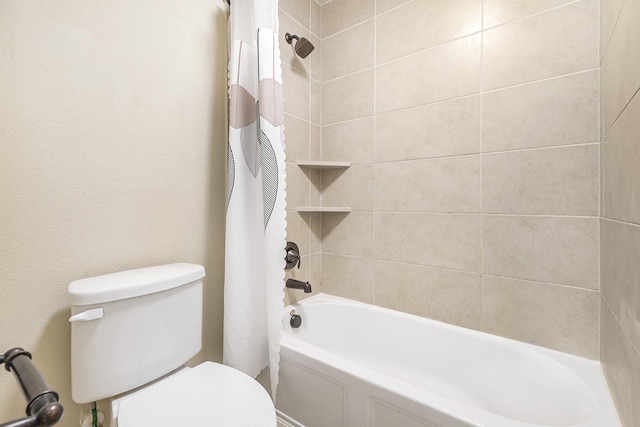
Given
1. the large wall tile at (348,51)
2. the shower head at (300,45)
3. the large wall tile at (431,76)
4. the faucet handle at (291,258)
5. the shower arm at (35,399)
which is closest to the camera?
the shower arm at (35,399)

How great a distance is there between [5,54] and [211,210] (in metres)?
0.75

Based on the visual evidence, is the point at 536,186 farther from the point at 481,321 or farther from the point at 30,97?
the point at 30,97

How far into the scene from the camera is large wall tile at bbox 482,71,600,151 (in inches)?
42.1

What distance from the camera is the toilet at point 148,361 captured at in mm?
751

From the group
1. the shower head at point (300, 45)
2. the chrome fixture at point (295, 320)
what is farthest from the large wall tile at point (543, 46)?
the chrome fixture at point (295, 320)

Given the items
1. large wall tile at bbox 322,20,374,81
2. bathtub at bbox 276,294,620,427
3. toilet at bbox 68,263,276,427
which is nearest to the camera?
toilet at bbox 68,263,276,427

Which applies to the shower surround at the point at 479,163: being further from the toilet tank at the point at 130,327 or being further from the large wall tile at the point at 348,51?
the toilet tank at the point at 130,327

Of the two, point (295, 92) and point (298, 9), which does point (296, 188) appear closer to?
point (295, 92)

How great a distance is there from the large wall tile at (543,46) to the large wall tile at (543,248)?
2.03 ft

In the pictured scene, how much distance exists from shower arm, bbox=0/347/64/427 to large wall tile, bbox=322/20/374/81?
1.82 meters

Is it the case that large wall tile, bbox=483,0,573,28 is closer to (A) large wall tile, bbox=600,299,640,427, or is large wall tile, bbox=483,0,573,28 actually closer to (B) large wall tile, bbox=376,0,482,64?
(B) large wall tile, bbox=376,0,482,64

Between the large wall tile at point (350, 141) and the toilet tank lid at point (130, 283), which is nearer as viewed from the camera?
the toilet tank lid at point (130, 283)

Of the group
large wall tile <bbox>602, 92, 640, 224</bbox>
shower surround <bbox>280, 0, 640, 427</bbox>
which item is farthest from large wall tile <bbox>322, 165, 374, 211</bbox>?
large wall tile <bbox>602, 92, 640, 224</bbox>

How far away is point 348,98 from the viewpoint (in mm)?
1718
